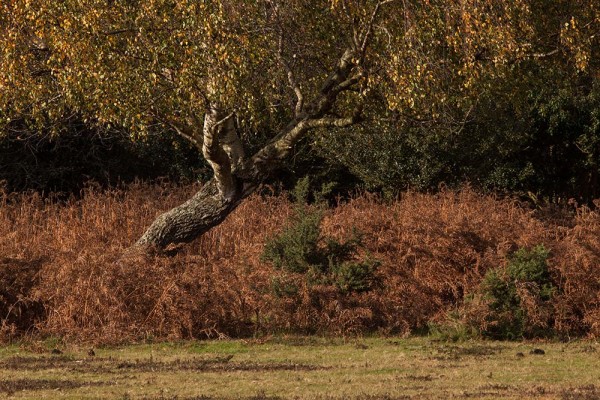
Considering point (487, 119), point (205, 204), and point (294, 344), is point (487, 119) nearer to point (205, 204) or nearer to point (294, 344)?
point (205, 204)

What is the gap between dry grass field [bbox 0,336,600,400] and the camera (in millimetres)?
11102

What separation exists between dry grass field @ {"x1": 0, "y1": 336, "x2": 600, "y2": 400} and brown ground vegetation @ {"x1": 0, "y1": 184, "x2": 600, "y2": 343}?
1.60 feet

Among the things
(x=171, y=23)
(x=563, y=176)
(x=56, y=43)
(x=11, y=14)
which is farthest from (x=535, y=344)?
(x=563, y=176)

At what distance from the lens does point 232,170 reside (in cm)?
1816

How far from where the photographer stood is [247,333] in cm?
1603

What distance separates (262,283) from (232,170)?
8.03 ft

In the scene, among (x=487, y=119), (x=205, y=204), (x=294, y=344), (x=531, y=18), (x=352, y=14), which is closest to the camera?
(x=294, y=344)

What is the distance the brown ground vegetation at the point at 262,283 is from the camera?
1570cm

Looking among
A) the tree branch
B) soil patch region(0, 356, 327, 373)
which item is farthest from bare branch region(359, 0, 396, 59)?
soil patch region(0, 356, 327, 373)

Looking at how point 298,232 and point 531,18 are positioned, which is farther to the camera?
point 531,18

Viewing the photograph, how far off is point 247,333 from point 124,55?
4.10 m

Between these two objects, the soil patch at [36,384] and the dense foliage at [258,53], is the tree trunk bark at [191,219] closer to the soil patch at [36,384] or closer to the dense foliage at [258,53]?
the dense foliage at [258,53]

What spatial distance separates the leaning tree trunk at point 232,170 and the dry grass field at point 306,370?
3251mm

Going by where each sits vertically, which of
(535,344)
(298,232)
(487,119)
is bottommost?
(535,344)
